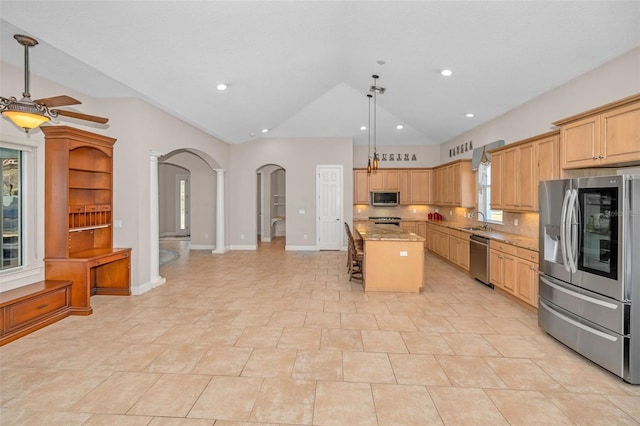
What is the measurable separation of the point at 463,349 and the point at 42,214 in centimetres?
515

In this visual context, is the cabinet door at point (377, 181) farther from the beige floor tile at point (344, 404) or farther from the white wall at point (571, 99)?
the beige floor tile at point (344, 404)

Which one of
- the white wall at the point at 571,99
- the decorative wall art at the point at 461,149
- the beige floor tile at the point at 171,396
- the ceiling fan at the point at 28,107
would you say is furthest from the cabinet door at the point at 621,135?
the ceiling fan at the point at 28,107

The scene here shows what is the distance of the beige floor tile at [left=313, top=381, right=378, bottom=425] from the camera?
2.10 metres

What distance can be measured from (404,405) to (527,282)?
2.78m

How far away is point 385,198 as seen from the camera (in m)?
9.15

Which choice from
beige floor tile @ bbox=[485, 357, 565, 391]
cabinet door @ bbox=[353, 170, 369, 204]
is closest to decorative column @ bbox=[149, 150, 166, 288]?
beige floor tile @ bbox=[485, 357, 565, 391]

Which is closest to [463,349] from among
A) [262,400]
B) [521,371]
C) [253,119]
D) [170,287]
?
[521,371]

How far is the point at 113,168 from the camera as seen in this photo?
4848 mm

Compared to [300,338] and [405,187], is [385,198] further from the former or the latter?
[300,338]

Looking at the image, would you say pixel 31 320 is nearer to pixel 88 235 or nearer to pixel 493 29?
pixel 88 235

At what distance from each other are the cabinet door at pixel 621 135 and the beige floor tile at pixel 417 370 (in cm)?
257

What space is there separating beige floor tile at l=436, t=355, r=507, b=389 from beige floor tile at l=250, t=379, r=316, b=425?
3.80ft

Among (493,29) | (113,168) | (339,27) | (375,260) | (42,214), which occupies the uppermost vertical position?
(339,27)

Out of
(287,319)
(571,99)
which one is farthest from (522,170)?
(287,319)
